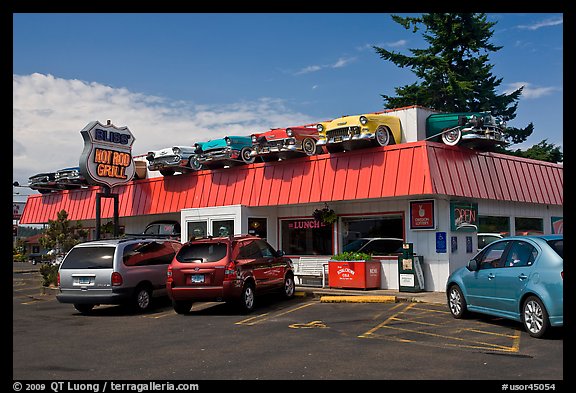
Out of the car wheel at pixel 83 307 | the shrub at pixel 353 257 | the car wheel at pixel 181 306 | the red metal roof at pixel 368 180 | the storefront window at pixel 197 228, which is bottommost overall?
the car wheel at pixel 83 307

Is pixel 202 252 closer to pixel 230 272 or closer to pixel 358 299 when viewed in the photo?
pixel 230 272

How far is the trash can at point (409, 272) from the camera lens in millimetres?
17078

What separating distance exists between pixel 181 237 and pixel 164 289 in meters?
7.42

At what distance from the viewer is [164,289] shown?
52.7ft

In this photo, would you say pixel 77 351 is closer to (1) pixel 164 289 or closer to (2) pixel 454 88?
(1) pixel 164 289

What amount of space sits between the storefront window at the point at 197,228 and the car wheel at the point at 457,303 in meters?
11.7

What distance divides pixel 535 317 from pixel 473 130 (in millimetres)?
8828

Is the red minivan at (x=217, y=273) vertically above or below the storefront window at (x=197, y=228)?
below

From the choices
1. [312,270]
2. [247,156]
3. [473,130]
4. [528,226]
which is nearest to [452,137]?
[473,130]

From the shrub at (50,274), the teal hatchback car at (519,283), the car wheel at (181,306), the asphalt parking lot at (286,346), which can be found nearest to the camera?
the asphalt parking lot at (286,346)

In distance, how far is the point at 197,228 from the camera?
22719 mm

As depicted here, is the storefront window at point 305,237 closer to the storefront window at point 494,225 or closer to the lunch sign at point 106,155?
the storefront window at point 494,225

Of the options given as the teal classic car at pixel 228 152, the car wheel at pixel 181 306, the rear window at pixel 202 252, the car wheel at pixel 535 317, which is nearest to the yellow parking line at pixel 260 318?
the rear window at pixel 202 252
